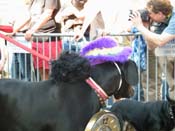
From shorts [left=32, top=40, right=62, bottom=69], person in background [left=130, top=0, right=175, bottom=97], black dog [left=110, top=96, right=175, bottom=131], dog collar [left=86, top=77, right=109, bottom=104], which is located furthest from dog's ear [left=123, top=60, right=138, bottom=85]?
shorts [left=32, top=40, right=62, bottom=69]

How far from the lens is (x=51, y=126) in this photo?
3.45 meters

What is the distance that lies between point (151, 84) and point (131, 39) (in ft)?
2.01

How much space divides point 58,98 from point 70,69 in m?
0.25

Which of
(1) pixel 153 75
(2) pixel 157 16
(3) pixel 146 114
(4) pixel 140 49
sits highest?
(2) pixel 157 16

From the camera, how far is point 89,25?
17.5ft

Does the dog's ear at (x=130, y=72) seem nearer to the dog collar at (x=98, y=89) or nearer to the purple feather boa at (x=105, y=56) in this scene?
the purple feather boa at (x=105, y=56)

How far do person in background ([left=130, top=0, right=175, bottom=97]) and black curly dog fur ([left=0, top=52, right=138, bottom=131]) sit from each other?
1232 millimetres

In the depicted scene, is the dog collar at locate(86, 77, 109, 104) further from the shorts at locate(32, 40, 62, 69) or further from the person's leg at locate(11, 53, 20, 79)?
the person's leg at locate(11, 53, 20, 79)

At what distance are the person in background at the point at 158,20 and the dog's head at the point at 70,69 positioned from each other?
4.52 ft

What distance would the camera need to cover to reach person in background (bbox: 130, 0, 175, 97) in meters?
4.74

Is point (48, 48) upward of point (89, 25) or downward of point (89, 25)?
downward

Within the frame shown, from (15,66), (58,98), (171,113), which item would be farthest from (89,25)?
(58,98)

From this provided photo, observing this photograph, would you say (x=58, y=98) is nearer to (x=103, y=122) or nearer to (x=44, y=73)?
(x=103, y=122)

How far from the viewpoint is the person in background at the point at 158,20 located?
187 inches
